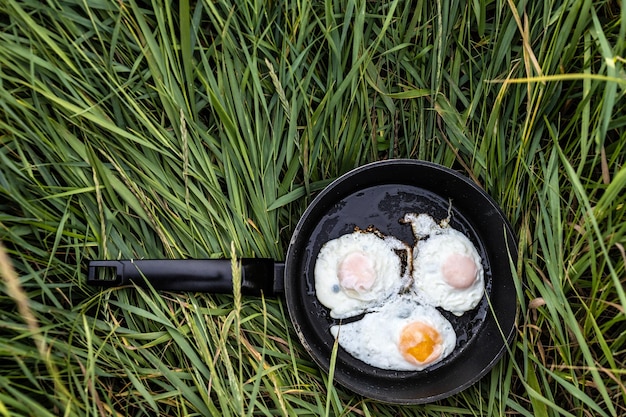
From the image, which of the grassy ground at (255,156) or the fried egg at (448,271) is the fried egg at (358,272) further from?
the grassy ground at (255,156)

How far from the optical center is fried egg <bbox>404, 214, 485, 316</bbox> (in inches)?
62.1

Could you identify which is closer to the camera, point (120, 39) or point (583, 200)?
point (583, 200)

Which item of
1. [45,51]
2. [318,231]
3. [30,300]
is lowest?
[30,300]

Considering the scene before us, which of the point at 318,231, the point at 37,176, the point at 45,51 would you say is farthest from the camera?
the point at 318,231

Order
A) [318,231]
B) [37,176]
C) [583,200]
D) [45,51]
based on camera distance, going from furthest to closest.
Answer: [318,231] < [37,176] < [45,51] < [583,200]

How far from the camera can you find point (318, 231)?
5.53 feet

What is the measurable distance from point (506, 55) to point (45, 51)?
1.27m

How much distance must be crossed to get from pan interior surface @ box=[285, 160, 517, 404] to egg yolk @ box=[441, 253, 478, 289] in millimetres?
87

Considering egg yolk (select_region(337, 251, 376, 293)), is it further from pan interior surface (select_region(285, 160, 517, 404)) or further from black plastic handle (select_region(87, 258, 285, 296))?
black plastic handle (select_region(87, 258, 285, 296))

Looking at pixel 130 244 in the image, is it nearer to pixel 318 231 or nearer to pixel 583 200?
pixel 318 231

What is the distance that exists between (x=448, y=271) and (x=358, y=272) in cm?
27

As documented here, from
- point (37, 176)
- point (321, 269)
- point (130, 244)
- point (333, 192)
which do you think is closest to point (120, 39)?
point (37, 176)

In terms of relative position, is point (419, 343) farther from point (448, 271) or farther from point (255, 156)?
point (255, 156)

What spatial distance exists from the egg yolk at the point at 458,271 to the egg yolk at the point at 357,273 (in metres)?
0.22
